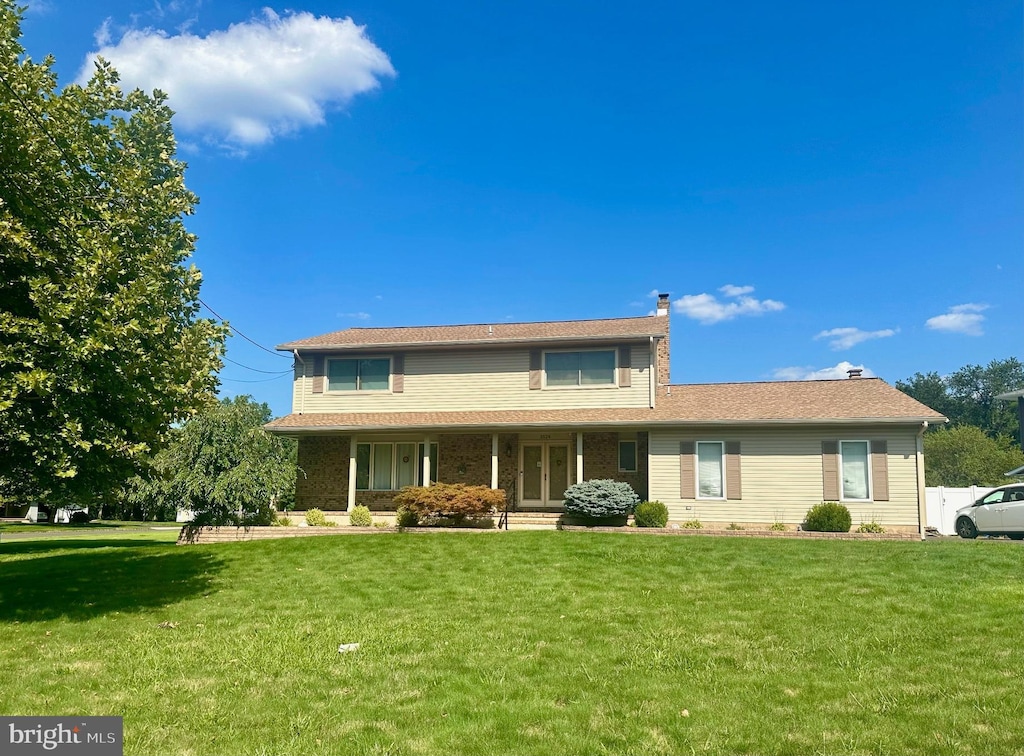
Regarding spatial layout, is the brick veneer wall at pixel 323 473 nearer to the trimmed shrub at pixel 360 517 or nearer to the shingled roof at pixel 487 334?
the trimmed shrub at pixel 360 517

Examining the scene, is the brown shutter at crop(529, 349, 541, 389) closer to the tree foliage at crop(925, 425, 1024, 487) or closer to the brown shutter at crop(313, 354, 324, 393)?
the brown shutter at crop(313, 354, 324, 393)

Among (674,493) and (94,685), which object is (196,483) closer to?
(94,685)

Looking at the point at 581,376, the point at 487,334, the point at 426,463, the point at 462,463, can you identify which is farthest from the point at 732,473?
the point at 426,463

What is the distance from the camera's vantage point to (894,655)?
6547mm

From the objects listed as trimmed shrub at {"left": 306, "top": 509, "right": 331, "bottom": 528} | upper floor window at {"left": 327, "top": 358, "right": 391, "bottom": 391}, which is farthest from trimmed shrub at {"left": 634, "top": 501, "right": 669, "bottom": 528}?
upper floor window at {"left": 327, "top": 358, "right": 391, "bottom": 391}

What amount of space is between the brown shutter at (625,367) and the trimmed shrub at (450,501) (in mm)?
5415

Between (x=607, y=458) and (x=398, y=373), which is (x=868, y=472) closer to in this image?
(x=607, y=458)

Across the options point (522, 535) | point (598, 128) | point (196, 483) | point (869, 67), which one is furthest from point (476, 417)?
point (869, 67)

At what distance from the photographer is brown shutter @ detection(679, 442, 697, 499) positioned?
19.5m

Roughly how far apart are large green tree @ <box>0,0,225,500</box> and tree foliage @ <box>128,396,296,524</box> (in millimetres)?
7342

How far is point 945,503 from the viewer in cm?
2322

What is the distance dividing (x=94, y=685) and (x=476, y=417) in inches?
600

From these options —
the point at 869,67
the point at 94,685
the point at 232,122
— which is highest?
the point at 869,67

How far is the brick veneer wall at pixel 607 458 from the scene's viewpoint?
2109 centimetres
